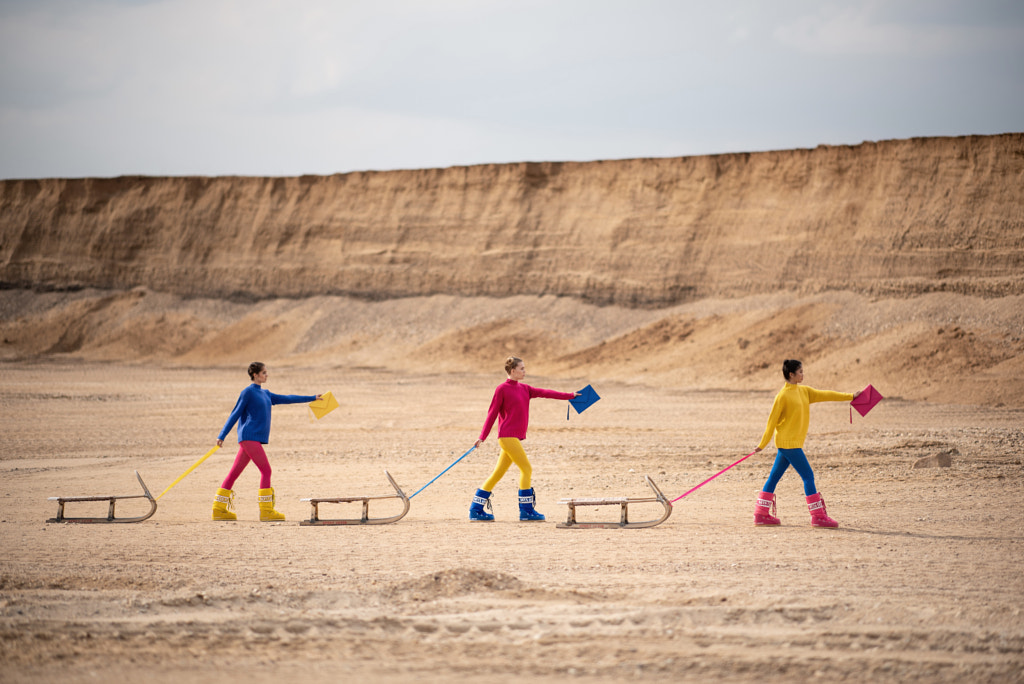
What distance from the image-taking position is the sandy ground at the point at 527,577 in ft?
17.2

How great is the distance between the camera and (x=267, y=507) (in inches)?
386

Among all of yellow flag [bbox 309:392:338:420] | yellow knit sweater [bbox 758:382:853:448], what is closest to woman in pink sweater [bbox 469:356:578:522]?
yellow flag [bbox 309:392:338:420]

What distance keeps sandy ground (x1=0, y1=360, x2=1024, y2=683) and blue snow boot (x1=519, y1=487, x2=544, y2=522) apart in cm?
16

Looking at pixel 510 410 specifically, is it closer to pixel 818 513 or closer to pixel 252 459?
pixel 252 459

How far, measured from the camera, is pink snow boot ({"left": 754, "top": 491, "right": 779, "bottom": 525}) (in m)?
9.28

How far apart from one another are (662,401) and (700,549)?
64.4 feet

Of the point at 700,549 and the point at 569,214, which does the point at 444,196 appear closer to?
the point at 569,214

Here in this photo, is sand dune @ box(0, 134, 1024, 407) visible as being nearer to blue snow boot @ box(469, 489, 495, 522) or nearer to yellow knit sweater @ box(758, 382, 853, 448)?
yellow knit sweater @ box(758, 382, 853, 448)

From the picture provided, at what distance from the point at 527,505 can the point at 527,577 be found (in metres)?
2.46

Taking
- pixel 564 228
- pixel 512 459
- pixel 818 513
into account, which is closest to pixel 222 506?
pixel 512 459

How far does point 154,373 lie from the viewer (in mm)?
39906

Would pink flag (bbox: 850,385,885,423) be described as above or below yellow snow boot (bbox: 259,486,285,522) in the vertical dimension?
above

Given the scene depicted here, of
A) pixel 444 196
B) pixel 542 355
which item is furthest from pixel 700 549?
pixel 444 196

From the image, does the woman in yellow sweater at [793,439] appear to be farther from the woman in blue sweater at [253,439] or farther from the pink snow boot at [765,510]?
the woman in blue sweater at [253,439]
